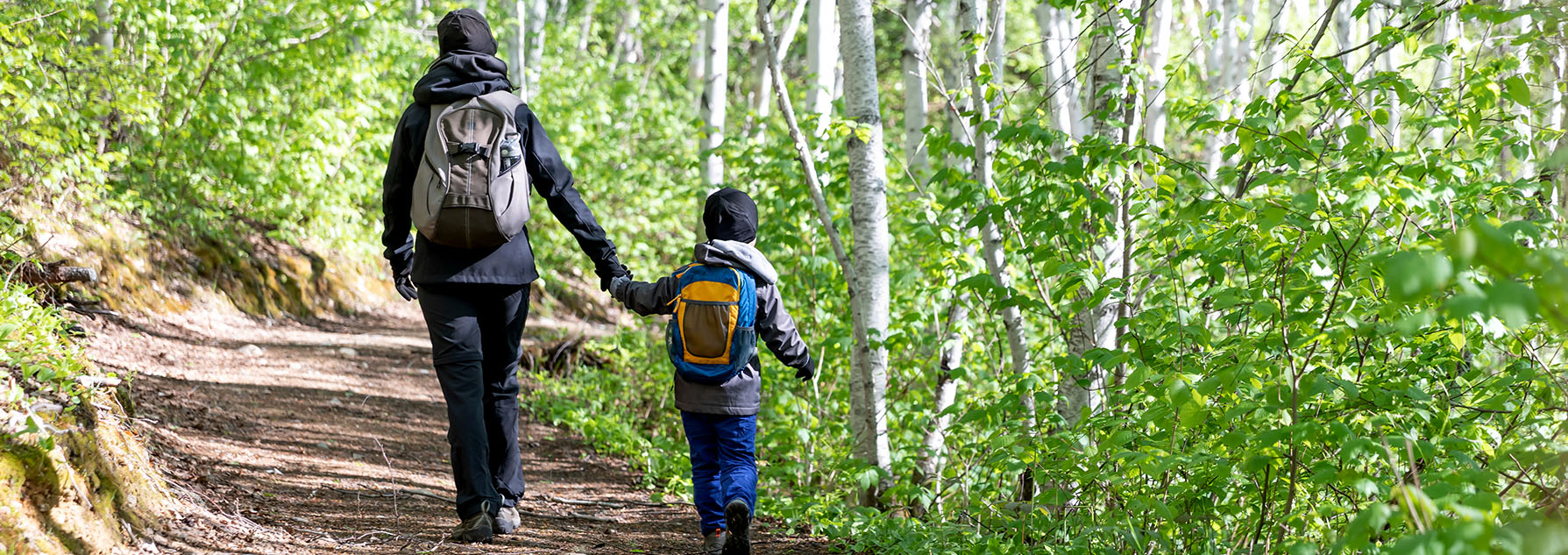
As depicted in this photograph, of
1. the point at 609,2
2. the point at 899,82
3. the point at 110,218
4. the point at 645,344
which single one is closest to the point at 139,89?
the point at 110,218

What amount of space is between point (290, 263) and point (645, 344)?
4.99 meters

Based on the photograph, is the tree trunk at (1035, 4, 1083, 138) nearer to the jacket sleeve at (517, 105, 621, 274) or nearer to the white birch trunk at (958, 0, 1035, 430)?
the white birch trunk at (958, 0, 1035, 430)

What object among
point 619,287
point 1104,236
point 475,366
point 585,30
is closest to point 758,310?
point 619,287

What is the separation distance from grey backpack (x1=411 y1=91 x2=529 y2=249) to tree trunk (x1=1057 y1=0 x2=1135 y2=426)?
2080 millimetres

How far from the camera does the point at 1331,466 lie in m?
2.43

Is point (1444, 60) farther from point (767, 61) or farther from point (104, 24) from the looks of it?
point (104, 24)

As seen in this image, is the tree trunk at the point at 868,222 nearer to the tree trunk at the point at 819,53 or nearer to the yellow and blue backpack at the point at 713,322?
the yellow and blue backpack at the point at 713,322

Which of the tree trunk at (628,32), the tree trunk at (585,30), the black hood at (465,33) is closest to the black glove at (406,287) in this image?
the black hood at (465,33)

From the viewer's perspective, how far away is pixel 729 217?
3.67 metres

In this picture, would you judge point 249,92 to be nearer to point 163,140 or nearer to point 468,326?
point 163,140

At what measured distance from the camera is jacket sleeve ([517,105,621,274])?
351 cm

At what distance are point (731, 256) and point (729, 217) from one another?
0.17 meters

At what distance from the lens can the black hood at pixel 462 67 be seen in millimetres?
3365

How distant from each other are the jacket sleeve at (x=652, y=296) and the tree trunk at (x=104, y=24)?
19.2 feet
